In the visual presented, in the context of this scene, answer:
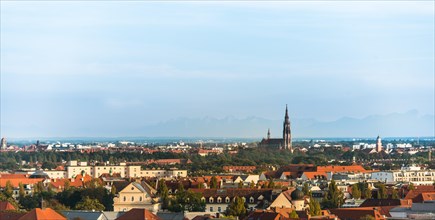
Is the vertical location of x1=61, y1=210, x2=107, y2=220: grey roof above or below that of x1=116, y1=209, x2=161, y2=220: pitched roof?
below

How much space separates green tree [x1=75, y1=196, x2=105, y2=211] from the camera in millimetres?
73438

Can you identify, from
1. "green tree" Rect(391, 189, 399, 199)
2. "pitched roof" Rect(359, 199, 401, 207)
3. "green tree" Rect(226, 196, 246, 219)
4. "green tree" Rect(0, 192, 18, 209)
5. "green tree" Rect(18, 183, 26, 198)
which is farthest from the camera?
"green tree" Rect(18, 183, 26, 198)

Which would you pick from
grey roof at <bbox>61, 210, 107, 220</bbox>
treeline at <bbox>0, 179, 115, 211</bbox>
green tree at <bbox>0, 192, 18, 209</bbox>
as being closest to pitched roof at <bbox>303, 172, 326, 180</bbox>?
treeline at <bbox>0, 179, 115, 211</bbox>

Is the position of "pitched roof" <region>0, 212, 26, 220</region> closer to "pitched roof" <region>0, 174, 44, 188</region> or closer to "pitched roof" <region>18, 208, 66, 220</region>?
"pitched roof" <region>18, 208, 66, 220</region>

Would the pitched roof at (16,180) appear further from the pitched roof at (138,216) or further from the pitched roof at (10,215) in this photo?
the pitched roof at (138,216)

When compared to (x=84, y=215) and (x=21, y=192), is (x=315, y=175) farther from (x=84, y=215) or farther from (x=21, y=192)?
(x=84, y=215)

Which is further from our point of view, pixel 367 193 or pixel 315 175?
pixel 315 175

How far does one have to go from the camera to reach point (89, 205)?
74.1m

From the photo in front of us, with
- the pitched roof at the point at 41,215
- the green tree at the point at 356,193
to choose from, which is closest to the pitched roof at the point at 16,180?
the green tree at the point at 356,193

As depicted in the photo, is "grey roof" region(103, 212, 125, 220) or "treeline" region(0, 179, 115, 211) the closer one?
"grey roof" region(103, 212, 125, 220)

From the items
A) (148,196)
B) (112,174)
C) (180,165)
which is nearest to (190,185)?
(148,196)

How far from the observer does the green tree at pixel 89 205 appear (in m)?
73.4

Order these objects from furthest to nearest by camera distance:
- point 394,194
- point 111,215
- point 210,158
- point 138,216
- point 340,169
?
point 210,158
point 340,169
point 394,194
point 111,215
point 138,216

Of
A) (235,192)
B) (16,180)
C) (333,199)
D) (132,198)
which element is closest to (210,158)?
(16,180)
